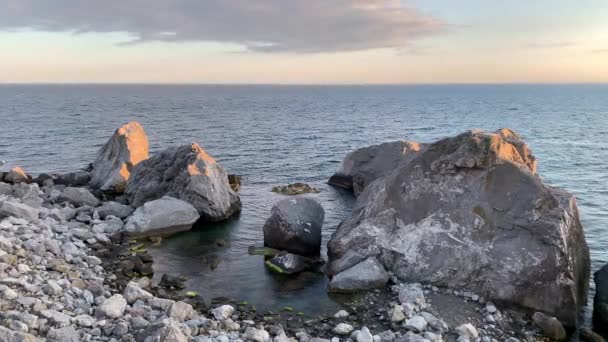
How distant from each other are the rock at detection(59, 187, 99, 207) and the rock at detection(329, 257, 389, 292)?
18449 mm

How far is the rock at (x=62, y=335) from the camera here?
595 inches

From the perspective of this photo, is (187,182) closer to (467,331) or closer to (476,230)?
(476,230)

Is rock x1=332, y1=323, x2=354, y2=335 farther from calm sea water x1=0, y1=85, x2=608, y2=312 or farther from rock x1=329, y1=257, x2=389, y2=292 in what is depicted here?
rock x1=329, y1=257, x2=389, y2=292

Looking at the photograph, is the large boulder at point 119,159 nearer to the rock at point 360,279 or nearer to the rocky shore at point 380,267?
the rocky shore at point 380,267

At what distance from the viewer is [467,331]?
18.2 m

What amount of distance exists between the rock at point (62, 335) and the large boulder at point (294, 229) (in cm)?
1258

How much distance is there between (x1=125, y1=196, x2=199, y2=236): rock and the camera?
28.8 m

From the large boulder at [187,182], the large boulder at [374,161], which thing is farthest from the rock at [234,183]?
the large boulder at [374,161]

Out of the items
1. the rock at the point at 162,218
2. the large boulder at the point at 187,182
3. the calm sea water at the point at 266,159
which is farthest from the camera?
the large boulder at the point at 187,182

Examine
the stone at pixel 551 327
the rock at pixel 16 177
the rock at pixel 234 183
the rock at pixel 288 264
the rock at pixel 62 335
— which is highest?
the rock at pixel 16 177

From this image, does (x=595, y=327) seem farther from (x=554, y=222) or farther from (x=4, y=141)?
(x=4, y=141)

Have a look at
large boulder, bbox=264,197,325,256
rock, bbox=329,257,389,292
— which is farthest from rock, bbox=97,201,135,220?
rock, bbox=329,257,389,292

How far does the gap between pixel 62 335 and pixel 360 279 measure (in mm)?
11663

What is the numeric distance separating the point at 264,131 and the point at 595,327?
72.2 m
